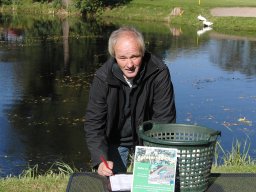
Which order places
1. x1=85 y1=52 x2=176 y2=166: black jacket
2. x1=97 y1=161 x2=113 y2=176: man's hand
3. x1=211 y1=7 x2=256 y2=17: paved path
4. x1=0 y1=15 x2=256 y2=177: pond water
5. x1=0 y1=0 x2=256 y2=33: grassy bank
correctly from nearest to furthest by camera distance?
1. x1=97 y1=161 x2=113 y2=176: man's hand
2. x1=85 y1=52 x2=176 y2=166: black jacket
3. x1=0 y1=15 x2=256 y2=177: pond water
4. x1=0 y1=0 x2=256 y2=33: grassy bank
5. x1=211 y1=7 x2=256 y2=17: paved path

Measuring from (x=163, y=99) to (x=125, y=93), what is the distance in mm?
276

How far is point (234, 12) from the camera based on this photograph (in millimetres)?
33938

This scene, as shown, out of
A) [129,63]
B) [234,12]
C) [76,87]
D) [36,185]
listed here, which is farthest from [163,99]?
[234,12]

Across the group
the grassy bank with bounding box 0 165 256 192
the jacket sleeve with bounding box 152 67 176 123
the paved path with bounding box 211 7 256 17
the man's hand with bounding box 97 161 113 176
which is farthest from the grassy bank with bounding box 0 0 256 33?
the man's hand with bounding box 97 161 113 176

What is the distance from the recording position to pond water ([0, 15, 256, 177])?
30.7 ft

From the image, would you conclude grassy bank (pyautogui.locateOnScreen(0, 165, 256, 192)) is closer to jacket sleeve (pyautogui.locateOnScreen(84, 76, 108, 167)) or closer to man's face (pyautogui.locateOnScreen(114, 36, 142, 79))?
jacket sleeve (pyautogui.locateOnScreen(84, 76, 108, 167))

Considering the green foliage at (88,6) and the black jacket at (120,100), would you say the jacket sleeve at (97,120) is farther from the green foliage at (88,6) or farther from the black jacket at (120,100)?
the green foliage at (88,6)

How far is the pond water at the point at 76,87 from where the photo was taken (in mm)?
9359

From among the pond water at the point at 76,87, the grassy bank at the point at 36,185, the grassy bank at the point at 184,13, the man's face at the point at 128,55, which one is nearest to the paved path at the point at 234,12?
the grassy bank at the point at 184,13

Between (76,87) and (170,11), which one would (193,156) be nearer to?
(76,87)

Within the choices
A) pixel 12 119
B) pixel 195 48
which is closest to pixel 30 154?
pixel 12 119

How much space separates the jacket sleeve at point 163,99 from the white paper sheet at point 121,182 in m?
0.58

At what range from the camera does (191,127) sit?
123 inches

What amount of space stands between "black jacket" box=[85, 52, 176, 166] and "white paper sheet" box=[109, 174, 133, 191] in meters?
0.30
